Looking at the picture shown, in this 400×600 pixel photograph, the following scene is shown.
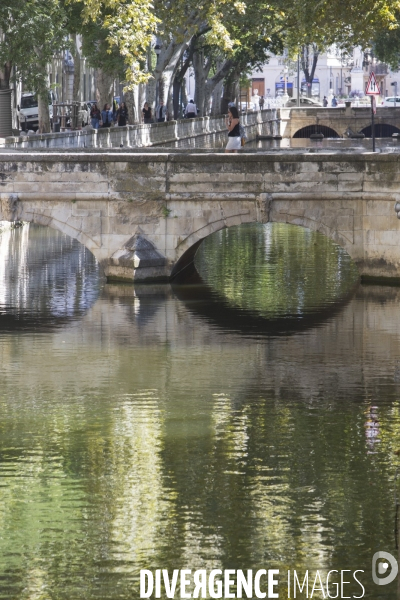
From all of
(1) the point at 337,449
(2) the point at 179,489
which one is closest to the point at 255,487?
(2) the point at 179,489

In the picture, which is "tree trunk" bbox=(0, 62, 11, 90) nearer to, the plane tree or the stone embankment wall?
the plane tree

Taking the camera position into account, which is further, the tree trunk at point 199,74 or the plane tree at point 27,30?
the tree trunk at point 199,74

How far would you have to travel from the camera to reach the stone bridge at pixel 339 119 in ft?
216

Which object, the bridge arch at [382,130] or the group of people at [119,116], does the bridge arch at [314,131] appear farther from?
the group of people at [119,116]

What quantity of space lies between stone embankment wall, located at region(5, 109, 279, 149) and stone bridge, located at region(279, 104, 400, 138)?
8309 millimetres

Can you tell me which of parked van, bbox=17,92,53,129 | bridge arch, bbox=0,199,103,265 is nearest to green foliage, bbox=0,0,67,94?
bridge arch, bbox=0,199,103,265

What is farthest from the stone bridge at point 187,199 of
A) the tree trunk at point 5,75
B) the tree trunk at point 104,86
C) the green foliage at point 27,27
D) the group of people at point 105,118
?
the tree trunk at point 104,86

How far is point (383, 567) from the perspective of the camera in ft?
32.8

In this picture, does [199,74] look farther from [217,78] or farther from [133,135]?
[133,135]

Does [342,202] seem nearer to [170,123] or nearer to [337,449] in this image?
[337,449]

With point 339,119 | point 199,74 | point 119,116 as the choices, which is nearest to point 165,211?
point 119,116

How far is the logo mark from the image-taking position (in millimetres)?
9812

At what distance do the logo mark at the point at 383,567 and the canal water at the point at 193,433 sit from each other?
3.0 inches

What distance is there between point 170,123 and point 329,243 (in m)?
13.0
